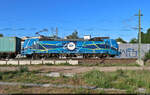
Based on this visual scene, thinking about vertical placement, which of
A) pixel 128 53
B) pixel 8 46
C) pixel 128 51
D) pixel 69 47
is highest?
pixel 8 46

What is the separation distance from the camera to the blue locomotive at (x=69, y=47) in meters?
22.2

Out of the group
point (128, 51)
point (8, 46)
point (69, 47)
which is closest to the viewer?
point (69, 47)

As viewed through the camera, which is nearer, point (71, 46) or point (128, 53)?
point (71, 46)

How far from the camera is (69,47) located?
22453 mm

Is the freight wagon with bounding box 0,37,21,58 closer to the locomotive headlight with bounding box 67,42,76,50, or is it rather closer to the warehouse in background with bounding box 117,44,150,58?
the locomotive headlight with bounding box 67,42,76,50

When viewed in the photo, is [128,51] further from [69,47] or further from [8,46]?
[8,46]

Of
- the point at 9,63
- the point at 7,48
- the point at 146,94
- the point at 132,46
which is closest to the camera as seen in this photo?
the point at 146,94

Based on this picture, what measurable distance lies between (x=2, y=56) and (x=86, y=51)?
50.1 feet

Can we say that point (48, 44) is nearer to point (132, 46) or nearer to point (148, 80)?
point (148, 80)

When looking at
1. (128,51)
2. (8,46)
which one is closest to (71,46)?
(8,46)

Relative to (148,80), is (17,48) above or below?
above

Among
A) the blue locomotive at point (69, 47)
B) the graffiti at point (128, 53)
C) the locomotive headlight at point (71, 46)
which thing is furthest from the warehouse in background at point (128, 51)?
the locomotive headlight at point (71, 46)

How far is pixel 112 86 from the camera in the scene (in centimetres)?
706

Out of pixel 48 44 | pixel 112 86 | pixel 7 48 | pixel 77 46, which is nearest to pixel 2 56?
pixel 7 48
